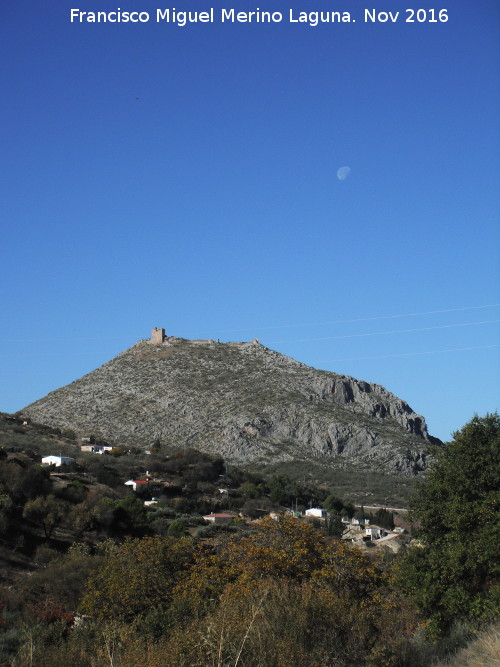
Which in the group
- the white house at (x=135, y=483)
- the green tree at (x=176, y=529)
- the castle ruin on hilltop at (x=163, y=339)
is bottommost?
the green tree at (x=176, y=529)

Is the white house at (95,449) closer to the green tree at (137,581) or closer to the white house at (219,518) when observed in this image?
the white house at (219,518)

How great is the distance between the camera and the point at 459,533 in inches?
707

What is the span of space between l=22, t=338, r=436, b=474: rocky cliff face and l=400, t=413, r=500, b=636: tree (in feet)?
200

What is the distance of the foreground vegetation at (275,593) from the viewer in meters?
10.9

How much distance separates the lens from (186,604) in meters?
17.3

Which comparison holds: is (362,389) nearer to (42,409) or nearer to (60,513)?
(42,409)

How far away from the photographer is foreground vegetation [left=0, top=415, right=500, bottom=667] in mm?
10945

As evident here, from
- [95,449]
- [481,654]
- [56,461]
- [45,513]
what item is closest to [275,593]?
[481,654]

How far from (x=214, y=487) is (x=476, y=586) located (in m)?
45.2

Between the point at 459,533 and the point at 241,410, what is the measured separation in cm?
6949

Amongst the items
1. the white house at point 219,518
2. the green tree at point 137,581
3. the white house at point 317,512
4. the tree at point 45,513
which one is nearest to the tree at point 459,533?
the green tree at point 137,581

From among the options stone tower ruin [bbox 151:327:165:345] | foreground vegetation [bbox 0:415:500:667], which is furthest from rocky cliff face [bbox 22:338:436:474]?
foreground vegetation [bbox 0:415:500:667]

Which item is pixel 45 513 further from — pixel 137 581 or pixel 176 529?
pixel 137 581

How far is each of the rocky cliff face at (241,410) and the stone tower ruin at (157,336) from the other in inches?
134
